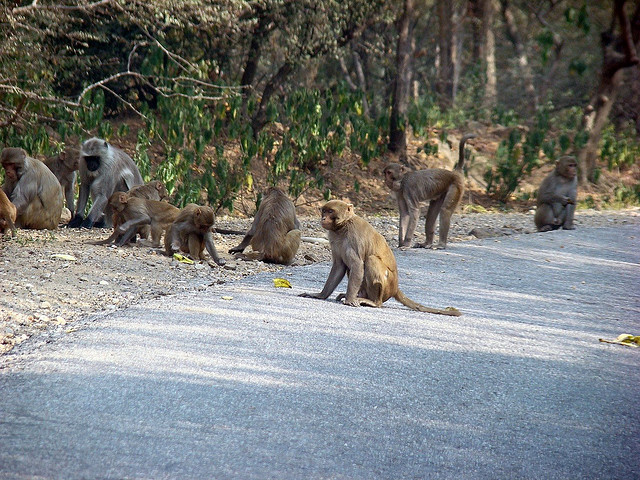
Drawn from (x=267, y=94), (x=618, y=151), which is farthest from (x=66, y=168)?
(x=618, y=151)

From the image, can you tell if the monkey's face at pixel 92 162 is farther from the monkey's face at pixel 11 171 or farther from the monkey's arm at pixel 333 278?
the monkey's arm at pixel 333 278

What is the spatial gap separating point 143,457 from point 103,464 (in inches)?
7.5

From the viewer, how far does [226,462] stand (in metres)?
3.85

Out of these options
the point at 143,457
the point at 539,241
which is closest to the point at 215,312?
the point at 143,457

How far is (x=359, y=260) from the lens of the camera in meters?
7.85

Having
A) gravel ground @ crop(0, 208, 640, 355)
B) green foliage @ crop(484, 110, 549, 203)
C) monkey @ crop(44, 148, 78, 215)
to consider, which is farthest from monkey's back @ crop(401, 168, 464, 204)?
green foliage @ crop(484, 110, 549, 203)

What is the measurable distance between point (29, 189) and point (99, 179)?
4.46 feet

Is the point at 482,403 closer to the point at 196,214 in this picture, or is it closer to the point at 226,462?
the point at 226,462

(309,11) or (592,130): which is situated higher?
(309,11)

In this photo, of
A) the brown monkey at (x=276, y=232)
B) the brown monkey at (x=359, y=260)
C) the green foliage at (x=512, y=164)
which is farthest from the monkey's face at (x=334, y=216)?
the green foliage at (x=512, y=164)

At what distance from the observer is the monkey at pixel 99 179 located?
13984 millimetres

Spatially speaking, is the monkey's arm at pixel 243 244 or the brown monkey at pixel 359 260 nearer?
the brown monkey at pixel 359 260

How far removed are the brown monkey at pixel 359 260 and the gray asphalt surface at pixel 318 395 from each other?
174 millimetres

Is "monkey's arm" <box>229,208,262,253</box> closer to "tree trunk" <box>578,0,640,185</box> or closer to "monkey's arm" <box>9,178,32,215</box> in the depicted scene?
"monkey's arm" <box>9,178,32,215</box>
